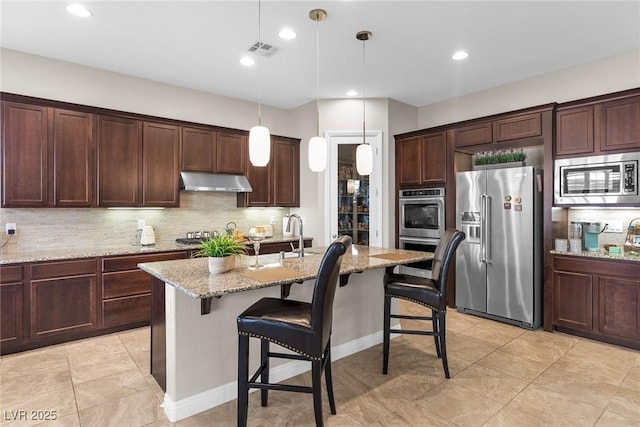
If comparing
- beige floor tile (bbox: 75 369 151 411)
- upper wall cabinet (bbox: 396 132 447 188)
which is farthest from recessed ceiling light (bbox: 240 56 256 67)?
beige floor tile (bbox: 75 369 151 411)

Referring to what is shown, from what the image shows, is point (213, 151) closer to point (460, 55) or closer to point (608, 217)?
point (460, 55)

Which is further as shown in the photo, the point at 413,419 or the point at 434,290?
the point at 434,290

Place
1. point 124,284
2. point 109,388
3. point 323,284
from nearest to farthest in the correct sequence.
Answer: point 323,284 < point 109,388 < point 124,284

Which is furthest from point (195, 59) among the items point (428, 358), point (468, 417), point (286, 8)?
point (468, 417)

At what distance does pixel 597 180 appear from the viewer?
3.43 meters

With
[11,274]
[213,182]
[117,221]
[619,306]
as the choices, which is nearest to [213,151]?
[213,182]

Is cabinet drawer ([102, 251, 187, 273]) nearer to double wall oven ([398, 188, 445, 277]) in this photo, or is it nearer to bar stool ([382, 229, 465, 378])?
bar stool ([382, 229, 465, 378])

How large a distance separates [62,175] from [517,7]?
176 inches

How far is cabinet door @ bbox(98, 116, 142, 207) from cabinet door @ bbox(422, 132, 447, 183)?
3672 mm

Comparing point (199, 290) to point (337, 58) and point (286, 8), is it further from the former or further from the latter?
point (337, 58)

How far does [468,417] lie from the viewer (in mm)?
2164

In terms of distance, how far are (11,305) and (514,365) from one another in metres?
4.46

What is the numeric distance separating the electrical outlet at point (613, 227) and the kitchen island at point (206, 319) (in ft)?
8.45

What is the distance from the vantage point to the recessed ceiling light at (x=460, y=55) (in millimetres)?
3527
